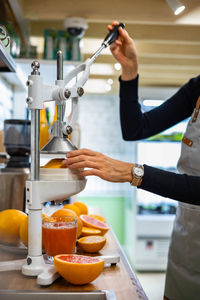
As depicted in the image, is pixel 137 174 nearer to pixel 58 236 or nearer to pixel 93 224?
pixel 58 236

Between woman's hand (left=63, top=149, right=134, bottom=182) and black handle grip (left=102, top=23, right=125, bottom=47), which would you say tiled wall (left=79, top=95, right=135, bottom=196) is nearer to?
black handle grip (left=102, top=23, right=125, bottom=47)

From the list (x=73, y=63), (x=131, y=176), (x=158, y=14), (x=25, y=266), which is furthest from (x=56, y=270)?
(x=158, y=14)

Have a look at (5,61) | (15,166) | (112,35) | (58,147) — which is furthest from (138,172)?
(15,166)

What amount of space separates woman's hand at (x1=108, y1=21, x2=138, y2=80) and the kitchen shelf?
38 centimetres

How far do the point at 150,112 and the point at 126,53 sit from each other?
0.27 m

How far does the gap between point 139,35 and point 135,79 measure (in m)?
2.22

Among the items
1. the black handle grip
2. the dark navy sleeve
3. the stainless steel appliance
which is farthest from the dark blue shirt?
the stainless steel appliance

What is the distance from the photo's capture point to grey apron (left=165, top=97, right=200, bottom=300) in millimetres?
1408

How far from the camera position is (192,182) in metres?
1.12

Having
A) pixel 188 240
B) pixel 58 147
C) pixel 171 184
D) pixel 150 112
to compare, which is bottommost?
pixel 188 240

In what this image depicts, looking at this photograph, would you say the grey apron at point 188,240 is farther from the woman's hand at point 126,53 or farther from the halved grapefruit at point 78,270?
the halved grapefruit at point 78,270

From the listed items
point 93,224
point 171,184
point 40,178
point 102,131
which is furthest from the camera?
point 102,131

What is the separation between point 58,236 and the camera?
1.03 m

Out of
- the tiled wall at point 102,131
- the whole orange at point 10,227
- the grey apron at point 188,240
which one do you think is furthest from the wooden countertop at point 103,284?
the tiled wall at point 102,131
